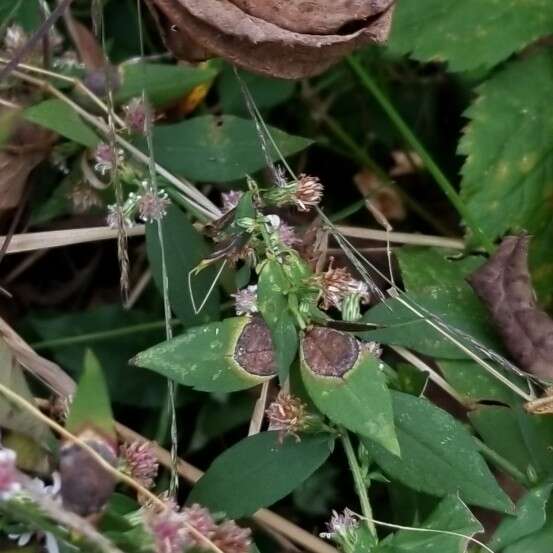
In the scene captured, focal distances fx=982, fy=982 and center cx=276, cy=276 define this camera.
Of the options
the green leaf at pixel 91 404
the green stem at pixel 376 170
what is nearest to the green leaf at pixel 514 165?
the green stem at pixel 376 170

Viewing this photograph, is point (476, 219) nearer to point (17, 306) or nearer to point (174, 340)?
point (174, 340)

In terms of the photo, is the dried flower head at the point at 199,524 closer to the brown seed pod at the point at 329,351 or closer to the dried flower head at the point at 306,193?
the brown seed pod at the point at 329,351

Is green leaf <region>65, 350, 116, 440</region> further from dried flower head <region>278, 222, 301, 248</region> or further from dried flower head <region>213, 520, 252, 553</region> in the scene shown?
dried flower head <region>278, 222, 301, 248</region>

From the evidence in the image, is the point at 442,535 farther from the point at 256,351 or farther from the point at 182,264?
the point at 182,264

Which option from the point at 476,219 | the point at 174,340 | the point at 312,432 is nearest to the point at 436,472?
the point at 312,432

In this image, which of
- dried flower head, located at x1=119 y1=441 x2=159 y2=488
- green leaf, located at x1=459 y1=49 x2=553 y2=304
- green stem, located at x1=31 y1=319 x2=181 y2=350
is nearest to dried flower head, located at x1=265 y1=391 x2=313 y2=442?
dried flower head, located at x1=119 y1=441 x2=159 y2=488

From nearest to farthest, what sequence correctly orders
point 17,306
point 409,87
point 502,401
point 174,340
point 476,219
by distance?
point 174,340 → point 502,401 → point 476,219 → point 17,306 → point 409,87
